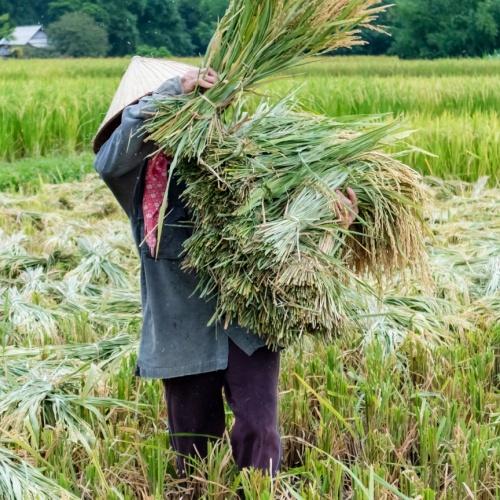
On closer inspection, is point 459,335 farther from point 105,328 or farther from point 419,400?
point 105,328

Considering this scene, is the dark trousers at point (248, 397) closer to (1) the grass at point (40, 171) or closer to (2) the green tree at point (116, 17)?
(1) the grass at point (40, 171)

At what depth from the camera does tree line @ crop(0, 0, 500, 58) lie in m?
41.5

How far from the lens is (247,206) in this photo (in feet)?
6.80

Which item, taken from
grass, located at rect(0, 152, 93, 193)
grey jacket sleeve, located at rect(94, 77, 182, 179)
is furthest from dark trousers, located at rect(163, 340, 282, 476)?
grass, located at rect(0, 152, 93, 193)

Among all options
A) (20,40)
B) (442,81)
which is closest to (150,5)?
(20,40)

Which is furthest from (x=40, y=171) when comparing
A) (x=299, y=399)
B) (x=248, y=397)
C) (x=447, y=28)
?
(x=447, y=28)

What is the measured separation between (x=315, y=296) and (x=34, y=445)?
922 mm

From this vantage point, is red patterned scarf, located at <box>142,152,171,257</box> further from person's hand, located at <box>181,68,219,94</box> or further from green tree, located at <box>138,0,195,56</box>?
green tree, located at <box>138,0,195,56</box>

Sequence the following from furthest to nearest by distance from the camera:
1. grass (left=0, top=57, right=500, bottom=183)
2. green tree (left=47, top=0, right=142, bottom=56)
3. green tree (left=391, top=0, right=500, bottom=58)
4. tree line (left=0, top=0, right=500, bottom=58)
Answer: green tree (left=47, top=0, right=142, bottom=56) < tree line (left=0, top=0, right=500, bottom=58) < green tree (left=391, top=0, right=500, bottom=58) < grass (left=0, top=57, right=500, bottom=183)

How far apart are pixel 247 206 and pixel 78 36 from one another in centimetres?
4723

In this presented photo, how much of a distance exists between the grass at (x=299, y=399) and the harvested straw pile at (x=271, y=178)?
387 millimetres

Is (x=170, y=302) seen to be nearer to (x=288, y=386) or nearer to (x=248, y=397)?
(x=248, y=397)

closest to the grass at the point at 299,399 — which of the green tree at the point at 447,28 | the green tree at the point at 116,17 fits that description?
the green tree at the point at 447,28

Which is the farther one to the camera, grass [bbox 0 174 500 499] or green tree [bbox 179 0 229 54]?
green tree [bbox 179 0 229 54]
